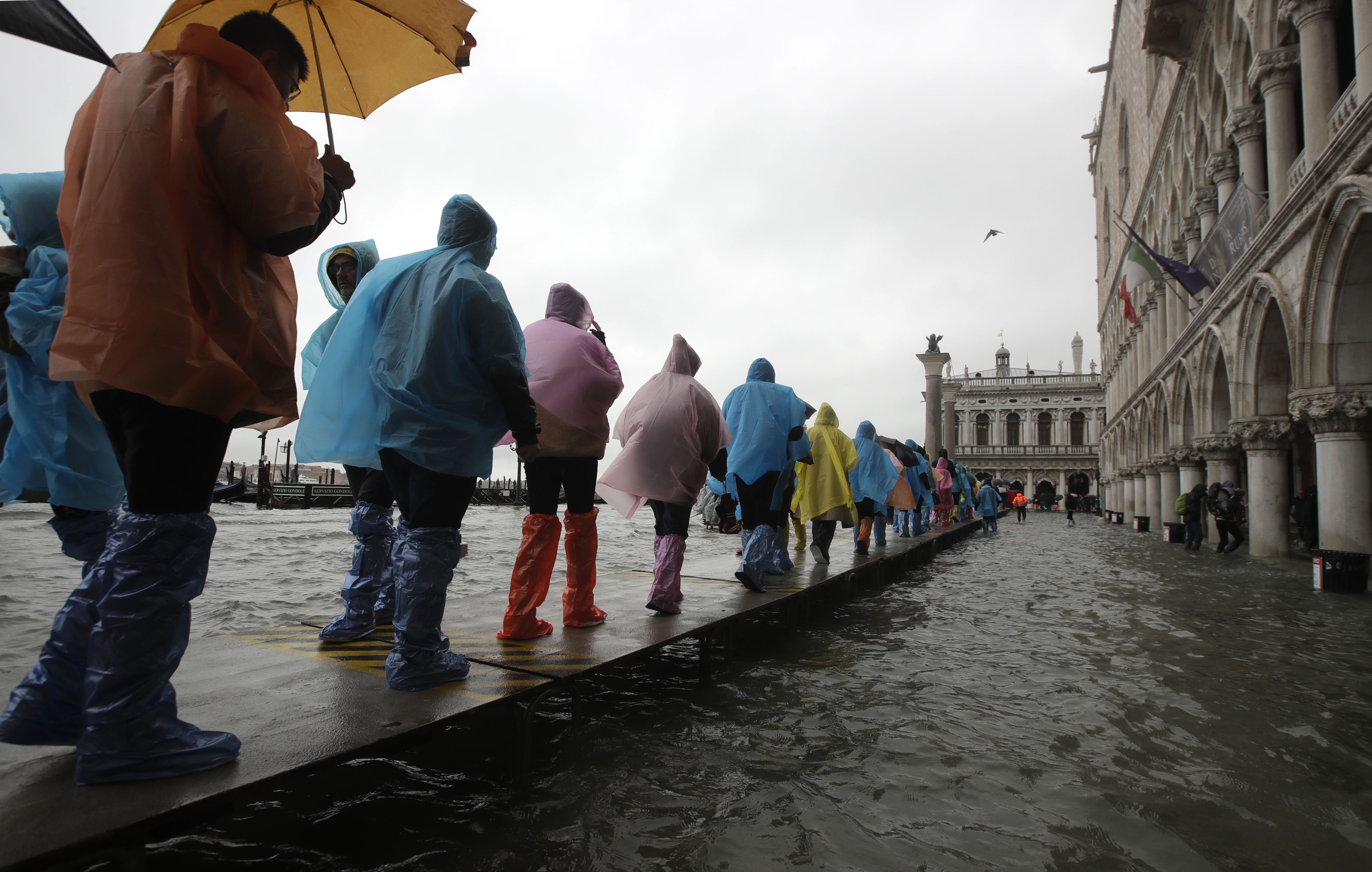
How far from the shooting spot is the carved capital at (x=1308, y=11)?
10.2 meters

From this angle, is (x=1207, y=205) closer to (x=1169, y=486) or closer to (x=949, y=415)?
(x=1169, y=486)

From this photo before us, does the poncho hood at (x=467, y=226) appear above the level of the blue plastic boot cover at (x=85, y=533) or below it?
above

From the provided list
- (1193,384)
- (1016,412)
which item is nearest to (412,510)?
(1193,384)

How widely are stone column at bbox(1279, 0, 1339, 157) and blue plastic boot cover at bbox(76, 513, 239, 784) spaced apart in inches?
522

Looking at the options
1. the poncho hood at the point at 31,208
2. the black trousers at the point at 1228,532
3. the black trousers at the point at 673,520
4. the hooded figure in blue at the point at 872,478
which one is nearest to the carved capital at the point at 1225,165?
the black trousers at the point at 1228,532

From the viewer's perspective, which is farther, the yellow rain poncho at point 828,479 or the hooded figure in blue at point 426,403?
the yellow rain poncho at point 828,479

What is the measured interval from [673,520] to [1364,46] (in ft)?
32.5

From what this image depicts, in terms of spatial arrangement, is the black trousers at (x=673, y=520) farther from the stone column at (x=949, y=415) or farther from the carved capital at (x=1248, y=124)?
the stone column at (x=949, y=415)

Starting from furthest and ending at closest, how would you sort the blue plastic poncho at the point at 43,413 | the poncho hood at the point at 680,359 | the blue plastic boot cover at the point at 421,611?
the poncho hood at the point at 680,359 < the blue plastic boot cover at the point at 421,611 < the blue plastic poncho at the point at 43,413

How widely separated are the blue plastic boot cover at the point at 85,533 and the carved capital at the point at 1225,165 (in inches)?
773

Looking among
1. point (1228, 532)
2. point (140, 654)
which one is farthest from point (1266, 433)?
point (140, 654)

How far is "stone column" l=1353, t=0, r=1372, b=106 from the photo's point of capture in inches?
331

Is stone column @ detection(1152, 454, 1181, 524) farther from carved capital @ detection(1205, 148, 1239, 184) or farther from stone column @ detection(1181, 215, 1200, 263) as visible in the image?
carved capital @ detection(1205, 148, 1239, 184)

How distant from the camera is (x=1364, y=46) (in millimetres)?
8531
